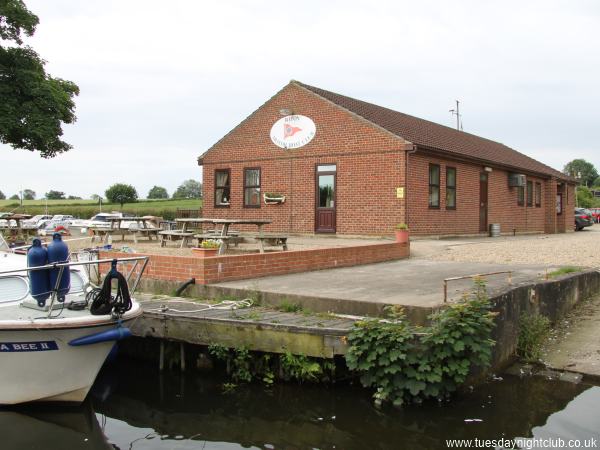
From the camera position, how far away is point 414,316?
6652 millimetres

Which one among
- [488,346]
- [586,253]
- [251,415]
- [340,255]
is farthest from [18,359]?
[586,253]

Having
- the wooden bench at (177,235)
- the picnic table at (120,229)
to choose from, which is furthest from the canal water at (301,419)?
the picnic table at (120,229)

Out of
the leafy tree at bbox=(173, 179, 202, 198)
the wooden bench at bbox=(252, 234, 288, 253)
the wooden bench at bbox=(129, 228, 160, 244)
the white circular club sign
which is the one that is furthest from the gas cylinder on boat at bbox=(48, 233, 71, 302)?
the leafy tree at bbox=(173, 179, 202, 198)

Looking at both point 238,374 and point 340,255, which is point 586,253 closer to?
point 340,255

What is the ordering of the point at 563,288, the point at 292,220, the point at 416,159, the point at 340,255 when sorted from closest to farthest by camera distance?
the point at 563,288 < the point at 340,255 < the point at 416,159 < the point at 292,220

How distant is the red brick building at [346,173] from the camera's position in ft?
58.7

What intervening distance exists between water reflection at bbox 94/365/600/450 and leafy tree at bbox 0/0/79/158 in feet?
46.5

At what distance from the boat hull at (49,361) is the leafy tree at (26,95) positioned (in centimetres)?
1383

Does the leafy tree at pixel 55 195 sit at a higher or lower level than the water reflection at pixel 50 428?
higher

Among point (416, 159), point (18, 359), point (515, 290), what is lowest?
point (18, 359)

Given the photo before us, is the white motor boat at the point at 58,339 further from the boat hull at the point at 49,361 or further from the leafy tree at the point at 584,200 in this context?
the leafy tree at the point at 584,200

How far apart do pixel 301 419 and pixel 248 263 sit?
13.0 feet

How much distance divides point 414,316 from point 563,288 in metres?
4.16

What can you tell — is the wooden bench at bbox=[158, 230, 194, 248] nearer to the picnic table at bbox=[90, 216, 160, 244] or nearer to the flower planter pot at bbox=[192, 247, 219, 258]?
the picnic table at bbox=[90, 216, 160, 244]
